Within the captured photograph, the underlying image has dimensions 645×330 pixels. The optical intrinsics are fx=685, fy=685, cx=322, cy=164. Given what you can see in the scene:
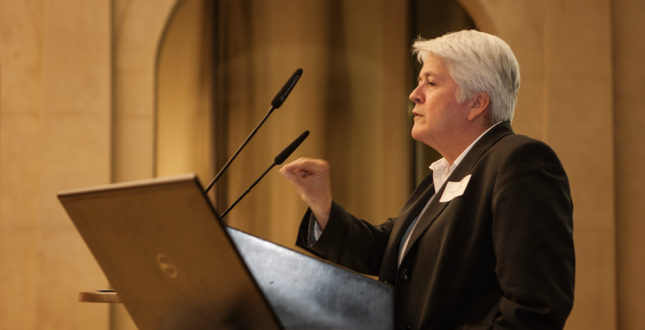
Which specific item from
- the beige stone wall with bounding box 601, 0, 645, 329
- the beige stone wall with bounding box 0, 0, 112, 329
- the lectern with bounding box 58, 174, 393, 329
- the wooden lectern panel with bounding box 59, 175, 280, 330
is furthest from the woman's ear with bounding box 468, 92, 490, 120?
the beige stone wall with bounding box 0, 0, 112, 329

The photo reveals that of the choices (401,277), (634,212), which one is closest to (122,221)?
(401,277)

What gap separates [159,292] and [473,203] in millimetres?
736

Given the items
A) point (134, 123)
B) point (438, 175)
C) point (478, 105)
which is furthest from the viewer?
point (134, 123)

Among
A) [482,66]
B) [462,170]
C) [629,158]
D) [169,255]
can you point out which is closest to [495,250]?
[462,170]

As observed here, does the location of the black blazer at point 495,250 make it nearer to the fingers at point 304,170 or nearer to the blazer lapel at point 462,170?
the blazer lapel at point 462,170

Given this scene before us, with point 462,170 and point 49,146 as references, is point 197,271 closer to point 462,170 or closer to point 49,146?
point 462,170

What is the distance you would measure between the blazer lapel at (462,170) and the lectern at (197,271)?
314 mm

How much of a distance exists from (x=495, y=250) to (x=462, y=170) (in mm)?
304

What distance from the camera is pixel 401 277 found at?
5.39 ft

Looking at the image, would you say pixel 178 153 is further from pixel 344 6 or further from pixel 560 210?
pixel 560 210

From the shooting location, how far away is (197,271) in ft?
3.59

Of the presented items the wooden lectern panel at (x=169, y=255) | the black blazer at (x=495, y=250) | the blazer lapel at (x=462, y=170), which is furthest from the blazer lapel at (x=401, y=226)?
the wooden lectern panel at (x=169, y=255)

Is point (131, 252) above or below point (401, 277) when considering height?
above

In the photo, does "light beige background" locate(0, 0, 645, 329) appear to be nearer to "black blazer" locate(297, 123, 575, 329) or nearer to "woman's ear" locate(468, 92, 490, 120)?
"woman's ear" locate(468, 92, 490, 120)
